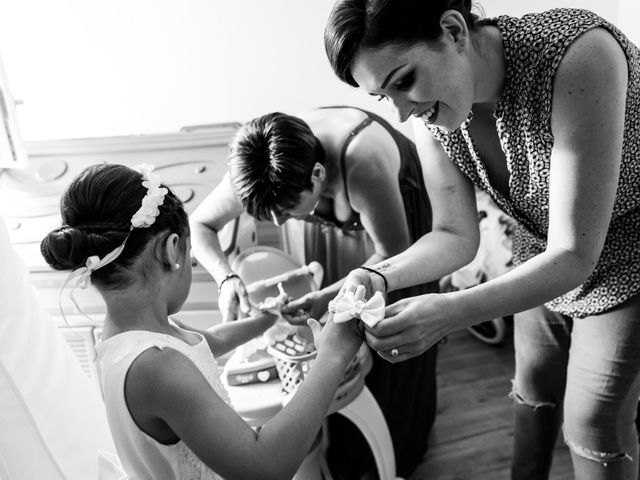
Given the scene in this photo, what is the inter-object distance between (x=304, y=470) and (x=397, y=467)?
49 centimetres

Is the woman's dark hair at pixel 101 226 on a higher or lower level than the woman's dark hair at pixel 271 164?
higher

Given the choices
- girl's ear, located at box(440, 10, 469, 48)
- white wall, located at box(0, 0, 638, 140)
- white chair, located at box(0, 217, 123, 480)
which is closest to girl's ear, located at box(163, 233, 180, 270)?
white chair, located at box(0, 217, 123, 480)

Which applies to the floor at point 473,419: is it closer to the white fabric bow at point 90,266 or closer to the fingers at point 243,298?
the fingers at point 243,298

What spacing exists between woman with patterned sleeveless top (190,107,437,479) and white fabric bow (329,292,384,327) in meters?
0.37

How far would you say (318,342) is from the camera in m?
0.96

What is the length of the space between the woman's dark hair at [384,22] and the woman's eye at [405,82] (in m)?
0.05

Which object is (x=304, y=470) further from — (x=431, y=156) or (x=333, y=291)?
(x=431, y=156)

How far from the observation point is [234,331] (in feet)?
3.81

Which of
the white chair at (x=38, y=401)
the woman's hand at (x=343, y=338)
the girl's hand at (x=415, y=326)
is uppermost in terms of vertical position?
the girl's hand at (x=415, y=326)

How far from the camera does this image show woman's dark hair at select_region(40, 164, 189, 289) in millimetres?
802

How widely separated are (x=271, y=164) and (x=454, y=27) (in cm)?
52

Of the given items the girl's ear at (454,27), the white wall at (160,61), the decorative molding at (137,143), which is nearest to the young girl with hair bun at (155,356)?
the girl's ear at (454,27)

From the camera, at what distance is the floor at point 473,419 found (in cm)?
178

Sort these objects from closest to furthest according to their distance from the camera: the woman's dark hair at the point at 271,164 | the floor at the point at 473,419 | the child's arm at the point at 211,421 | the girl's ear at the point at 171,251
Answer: the child's arm at the point at 211,421, the girl's ear at the point at 171,251, the woman's dark hair at the point at 271,164, the floor at the point at 473,419
